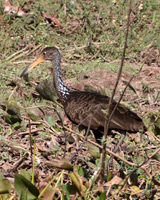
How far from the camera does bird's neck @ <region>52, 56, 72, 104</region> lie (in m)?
5.22

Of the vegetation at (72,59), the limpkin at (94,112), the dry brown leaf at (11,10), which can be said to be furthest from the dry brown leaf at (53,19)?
→ the limpkin at (94,112)

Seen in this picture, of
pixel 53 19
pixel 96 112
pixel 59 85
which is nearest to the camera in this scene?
pixel 96 112

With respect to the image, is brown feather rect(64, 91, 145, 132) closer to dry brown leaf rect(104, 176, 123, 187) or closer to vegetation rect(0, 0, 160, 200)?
vegetation rect(0, 0, 160, 200)

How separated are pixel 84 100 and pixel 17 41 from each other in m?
3.29

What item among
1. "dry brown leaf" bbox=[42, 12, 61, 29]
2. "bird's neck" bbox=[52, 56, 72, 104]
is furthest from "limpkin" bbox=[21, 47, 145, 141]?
"dry brown leaf" bbox=[42, 12, 61, 29]

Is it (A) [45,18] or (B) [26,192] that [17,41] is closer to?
(A) [45,18]

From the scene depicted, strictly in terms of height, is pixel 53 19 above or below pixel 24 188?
above

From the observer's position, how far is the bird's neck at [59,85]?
17.1 feet

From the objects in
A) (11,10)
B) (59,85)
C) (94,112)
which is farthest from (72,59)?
(94,112)

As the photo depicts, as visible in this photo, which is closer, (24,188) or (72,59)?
(24,188)

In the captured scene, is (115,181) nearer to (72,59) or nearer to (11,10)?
(72,59)

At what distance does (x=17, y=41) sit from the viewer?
777 centimetres

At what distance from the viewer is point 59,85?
536cm

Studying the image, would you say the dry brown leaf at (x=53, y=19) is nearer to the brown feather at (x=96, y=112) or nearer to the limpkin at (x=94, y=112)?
the limpkin at (x=94, y=112)
